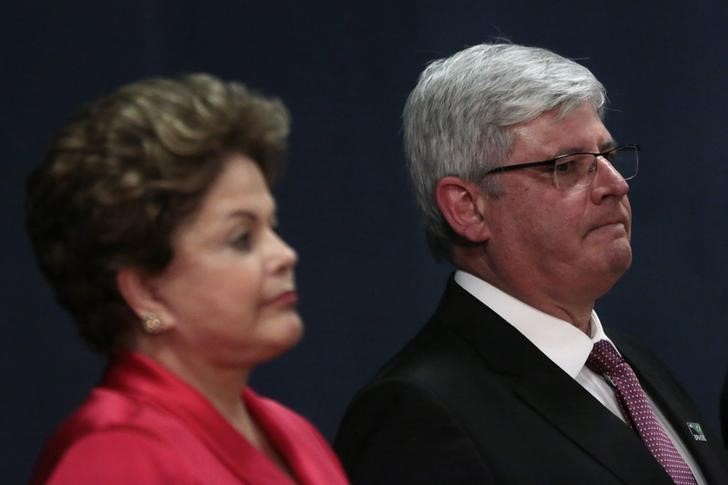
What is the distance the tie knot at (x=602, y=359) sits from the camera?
7.92ft

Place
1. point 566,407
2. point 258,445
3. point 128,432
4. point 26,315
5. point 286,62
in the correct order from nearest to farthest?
point 128,432 → point 258,445 → point 566,407 → point 26,315 → point 286,62

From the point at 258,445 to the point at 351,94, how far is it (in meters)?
1.56

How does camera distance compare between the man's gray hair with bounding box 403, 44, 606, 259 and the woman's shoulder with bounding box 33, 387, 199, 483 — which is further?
the man's gray hair with bounding box 403, 44, 606, 259

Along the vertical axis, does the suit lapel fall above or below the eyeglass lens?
below

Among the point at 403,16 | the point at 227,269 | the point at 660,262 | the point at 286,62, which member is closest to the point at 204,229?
the point at 227,269

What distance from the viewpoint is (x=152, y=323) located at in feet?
4.87

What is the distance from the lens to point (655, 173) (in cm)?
347

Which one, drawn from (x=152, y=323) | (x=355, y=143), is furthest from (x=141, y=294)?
(x=355, y=143)

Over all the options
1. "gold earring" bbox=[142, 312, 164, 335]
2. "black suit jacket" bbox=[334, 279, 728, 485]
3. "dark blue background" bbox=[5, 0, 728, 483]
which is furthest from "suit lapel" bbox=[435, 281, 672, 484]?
"gold earring" bbox=[142, 312, 164, 335]

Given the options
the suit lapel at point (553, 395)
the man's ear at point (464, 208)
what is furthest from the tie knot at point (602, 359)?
the man's ear at point (464, 208)

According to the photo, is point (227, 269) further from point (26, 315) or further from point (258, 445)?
point (26, 315)

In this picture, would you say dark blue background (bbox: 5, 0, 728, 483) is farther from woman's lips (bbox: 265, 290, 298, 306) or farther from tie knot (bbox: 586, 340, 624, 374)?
woman's lips (bbox: 265, 290, 298, 306)

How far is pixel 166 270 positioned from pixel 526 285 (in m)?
1.06

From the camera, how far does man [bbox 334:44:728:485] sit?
223 cm
